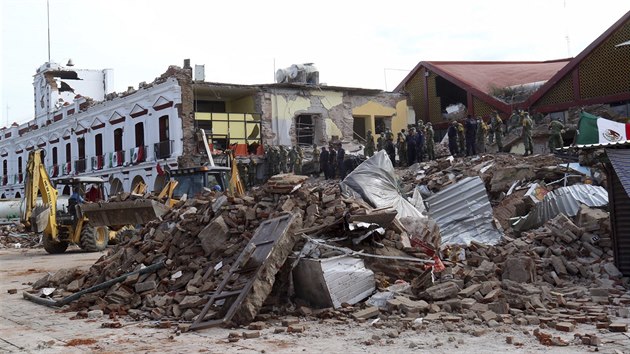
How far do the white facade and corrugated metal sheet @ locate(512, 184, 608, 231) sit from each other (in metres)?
15.4

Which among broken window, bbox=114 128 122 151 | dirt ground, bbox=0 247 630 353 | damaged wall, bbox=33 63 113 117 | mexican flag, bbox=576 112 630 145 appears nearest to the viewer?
dirt ground, bbox=0 247 630 353

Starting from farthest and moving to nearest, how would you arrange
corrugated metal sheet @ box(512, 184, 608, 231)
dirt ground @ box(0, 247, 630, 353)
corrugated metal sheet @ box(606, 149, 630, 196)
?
corrugated metal sheet @ box(512, 184, 608, 231)
corrugated metal sheet @ box(606, 149, 630, 196)
dirt ground @ box(0, 247, 630, 353)

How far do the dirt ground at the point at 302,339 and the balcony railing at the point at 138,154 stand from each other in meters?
23.8

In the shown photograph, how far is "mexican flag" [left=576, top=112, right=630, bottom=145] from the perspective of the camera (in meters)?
19.0

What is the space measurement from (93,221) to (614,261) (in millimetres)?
13619

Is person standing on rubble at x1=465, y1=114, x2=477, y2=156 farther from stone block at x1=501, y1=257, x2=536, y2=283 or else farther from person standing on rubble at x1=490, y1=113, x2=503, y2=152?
stone block at x1=501, y1=257, x2=536, y2=283

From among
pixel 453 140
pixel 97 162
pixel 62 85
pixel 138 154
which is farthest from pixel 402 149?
pixel 62 85

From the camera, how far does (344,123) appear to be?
34688 millimetres

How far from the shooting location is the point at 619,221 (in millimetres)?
9594

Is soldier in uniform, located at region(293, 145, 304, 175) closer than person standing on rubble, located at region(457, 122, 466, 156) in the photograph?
No

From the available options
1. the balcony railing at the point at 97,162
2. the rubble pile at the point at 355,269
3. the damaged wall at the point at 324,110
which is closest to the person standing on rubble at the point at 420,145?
the damaged wall at the point at 324,110

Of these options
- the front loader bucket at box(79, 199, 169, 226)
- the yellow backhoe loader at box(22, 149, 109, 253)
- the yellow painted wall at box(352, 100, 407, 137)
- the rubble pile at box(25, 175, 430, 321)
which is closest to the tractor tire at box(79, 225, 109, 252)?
the yellow backhoe loader at box(22, 149, 109, 253)

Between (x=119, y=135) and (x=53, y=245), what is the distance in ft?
49.1

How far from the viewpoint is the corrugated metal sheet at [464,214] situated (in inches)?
512
